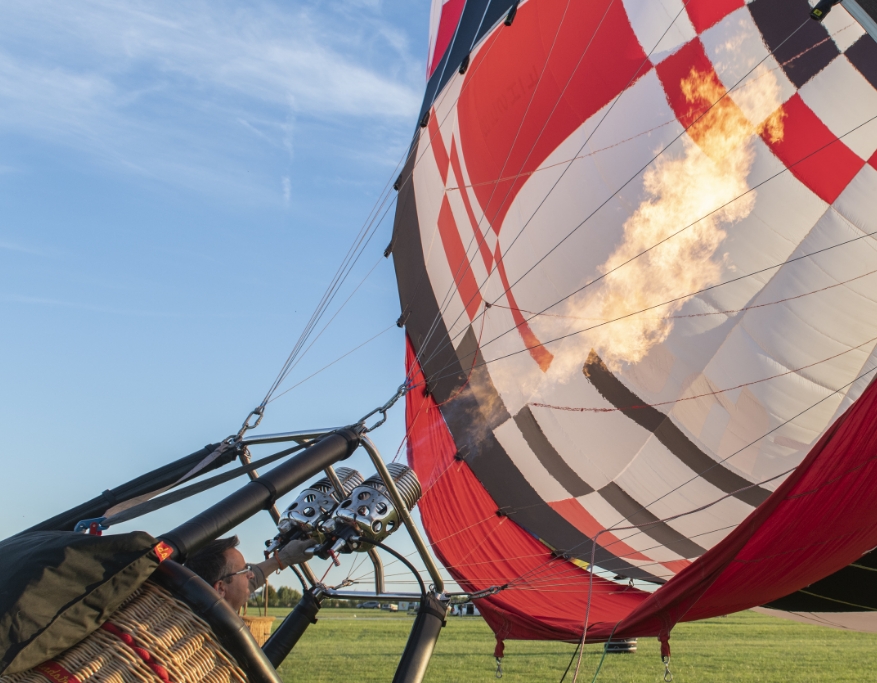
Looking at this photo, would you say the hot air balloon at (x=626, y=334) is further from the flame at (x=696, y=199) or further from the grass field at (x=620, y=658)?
the grass field at (x=620, y=658)

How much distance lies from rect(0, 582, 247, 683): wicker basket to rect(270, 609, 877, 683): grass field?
3.59 metres

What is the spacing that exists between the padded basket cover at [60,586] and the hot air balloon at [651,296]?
190cm

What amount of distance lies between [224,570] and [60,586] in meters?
0.42

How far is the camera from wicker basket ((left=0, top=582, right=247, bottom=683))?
1.23 m

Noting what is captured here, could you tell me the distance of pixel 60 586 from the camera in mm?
1260

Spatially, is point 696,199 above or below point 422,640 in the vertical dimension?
above

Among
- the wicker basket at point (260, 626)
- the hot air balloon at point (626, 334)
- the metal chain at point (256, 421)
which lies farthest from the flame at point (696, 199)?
the wicker basket at point (260, 626)

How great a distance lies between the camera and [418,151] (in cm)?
427

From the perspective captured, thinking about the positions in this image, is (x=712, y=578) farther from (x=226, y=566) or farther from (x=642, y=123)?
(x=642, y=123)

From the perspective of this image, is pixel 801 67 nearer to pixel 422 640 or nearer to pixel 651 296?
pixel 651 296

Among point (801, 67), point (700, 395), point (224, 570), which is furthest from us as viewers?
point (700, 395)

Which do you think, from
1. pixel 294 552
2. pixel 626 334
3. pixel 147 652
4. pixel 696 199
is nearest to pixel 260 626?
pixel 626 334

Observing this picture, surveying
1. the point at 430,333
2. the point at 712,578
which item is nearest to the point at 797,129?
the point at 712,578

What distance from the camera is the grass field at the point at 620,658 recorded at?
480 centimetres
